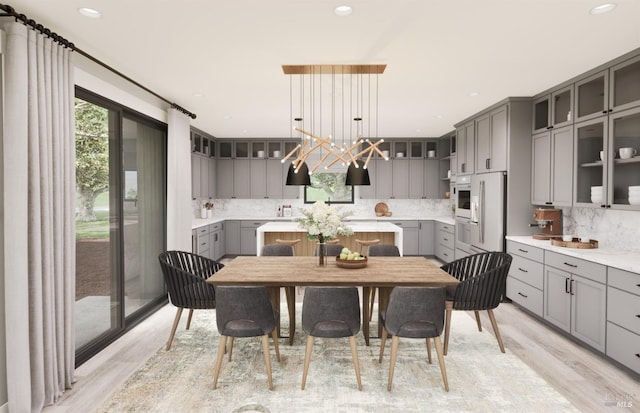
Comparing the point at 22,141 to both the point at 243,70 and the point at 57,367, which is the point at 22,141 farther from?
the point at 243,70

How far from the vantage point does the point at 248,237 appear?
8.10 m

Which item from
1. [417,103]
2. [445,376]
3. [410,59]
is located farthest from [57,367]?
[417,103]

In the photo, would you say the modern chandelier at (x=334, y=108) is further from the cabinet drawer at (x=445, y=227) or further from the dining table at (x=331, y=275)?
the cabinet drawer at (x=445, y=227)

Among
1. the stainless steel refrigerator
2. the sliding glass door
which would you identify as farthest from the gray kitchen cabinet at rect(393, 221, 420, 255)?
the sliding glass door

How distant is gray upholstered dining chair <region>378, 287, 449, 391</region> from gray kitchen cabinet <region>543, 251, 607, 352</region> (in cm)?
157

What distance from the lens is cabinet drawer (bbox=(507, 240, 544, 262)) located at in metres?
4.21

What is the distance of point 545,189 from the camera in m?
4.61

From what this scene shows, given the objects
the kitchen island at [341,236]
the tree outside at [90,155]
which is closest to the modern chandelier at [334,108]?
the kitchen island at [341,236]

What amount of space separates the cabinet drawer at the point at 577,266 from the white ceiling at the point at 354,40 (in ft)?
5.97

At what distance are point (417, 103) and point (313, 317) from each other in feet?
11.1

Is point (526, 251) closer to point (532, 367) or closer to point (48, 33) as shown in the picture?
point (532, 367)

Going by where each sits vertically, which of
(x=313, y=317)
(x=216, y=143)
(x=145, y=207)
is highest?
(x=216, y=143)

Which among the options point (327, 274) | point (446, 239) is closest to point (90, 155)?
point (327, 274)

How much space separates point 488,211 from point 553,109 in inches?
58.8
